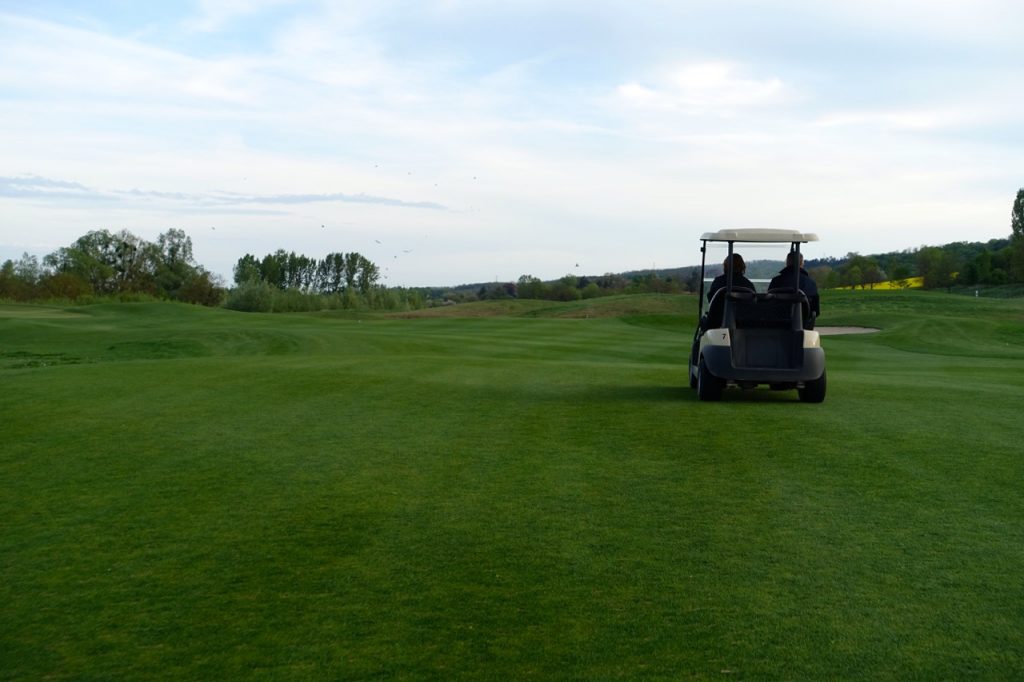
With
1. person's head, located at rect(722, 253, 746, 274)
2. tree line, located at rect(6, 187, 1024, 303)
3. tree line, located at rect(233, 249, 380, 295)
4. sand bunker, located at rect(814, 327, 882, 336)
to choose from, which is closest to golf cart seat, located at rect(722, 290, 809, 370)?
person's head, located at rect(722, 253, 746, 274)

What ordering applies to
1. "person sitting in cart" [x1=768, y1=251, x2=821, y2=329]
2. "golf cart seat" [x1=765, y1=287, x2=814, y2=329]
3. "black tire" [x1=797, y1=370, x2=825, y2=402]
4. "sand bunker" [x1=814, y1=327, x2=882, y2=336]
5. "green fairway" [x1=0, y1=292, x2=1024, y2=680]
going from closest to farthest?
1. "green fairway" [x1=0, y1=292, x2=1024, y2=680]
2. "black tire" [x1=797, y1=370, x2=825, y2=402]
3. "golf cart seat" [x1=765, y1=287, x2=814, y2=329]
4. "person sitting in cart" [x1=768, y1=251, x2=821, y2=329]
5. "sand bunker" [x1=814, y1=327, x2=882, y2=336]

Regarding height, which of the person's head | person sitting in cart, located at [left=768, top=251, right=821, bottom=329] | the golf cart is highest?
the person's head

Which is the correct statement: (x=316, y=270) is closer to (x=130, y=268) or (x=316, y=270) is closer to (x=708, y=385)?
(x=130, y=268)

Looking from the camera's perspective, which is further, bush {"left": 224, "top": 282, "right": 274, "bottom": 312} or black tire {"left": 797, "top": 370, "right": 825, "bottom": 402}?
bush {"left": 224, "top": 282, "right": 274, "bottom": 312}

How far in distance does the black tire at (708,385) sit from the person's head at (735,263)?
51.0 inches

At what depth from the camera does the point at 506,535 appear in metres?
6.09

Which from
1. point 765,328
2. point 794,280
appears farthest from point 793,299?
point 765,328

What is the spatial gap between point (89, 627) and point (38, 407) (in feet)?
24.5

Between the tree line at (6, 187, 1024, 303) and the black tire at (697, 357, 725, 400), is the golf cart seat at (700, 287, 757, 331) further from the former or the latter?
the tree line at (6, 187, 1024, 303)

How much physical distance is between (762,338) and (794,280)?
848 mm

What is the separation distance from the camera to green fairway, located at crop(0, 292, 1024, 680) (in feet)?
14.5

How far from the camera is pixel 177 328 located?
3544 centimetres

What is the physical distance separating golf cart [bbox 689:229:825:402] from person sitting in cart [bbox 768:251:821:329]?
0.07 ft

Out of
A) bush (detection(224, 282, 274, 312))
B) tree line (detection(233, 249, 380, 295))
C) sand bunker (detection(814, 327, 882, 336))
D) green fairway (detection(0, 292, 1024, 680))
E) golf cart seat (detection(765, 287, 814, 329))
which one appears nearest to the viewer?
green fairway (detection(0, 292, 1024, 680))
